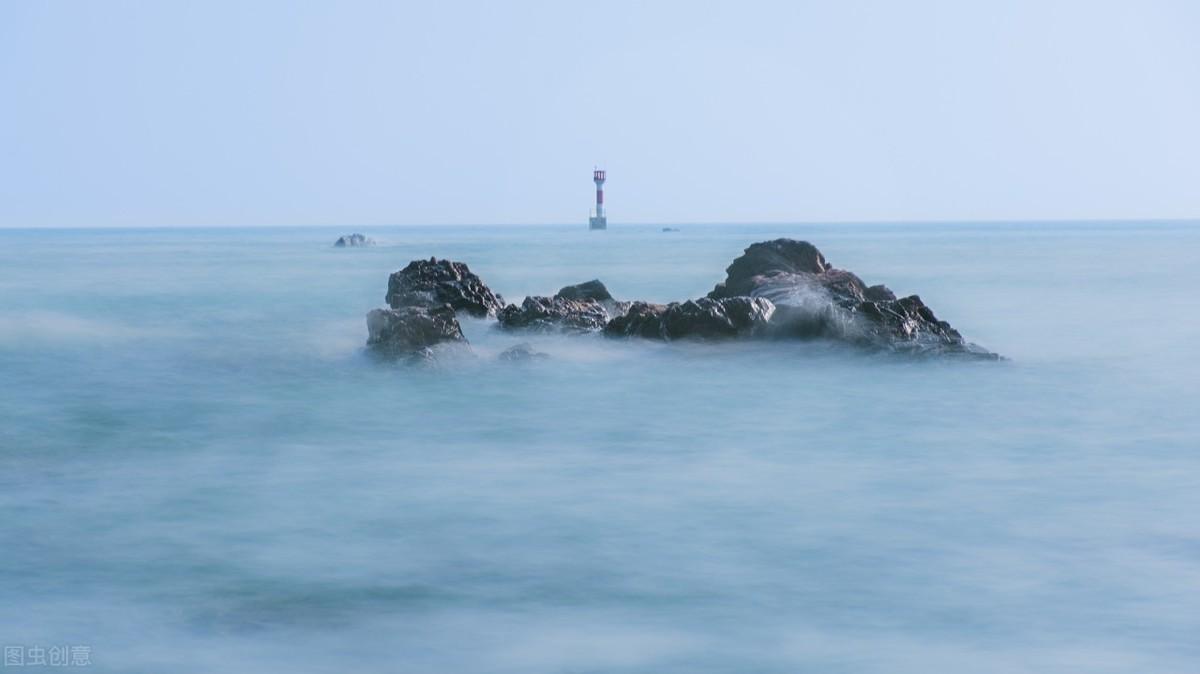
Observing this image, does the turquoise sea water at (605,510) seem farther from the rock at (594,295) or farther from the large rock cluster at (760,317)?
the rock at (594,295)

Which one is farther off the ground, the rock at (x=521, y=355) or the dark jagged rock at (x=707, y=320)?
the dark jagged rock at (x=707, y=320)

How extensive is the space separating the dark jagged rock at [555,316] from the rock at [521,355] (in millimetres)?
2439

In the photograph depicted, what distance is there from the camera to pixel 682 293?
114 ft

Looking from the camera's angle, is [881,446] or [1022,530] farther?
[881,446]

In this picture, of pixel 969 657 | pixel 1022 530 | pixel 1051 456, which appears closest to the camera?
pixel 969 657

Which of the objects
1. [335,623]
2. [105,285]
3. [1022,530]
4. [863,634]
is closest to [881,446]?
[1022,530]

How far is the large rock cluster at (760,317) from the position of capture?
17.1m

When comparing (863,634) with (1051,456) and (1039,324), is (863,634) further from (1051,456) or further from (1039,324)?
(1039,324)

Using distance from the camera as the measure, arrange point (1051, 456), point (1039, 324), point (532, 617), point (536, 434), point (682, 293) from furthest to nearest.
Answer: point (682, 293)
point (1039, 324)
point (536, 434)
point (1051, 456)
point (532, 617)

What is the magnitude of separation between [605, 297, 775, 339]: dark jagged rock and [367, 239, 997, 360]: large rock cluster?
0.05ft

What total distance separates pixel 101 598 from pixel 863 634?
4.36m

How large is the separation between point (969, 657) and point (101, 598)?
192 inches

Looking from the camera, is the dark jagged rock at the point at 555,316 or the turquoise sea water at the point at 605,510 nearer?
the turquoise sea water at the point at 605,510

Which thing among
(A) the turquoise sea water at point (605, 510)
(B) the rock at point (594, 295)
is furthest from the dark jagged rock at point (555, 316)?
(A) the turquoise sea water at point (605, 510)
